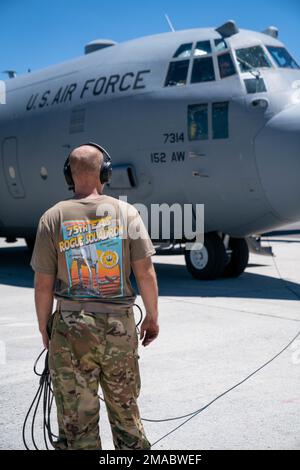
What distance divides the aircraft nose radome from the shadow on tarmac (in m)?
1.59

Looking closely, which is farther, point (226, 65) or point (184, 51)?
point (184, 51)

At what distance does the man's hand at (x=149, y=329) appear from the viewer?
3.70 meters

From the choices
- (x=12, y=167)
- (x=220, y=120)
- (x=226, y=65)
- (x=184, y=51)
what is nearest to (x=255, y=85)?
(x=226, y=65)

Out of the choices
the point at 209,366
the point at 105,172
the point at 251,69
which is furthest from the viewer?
the point at 251,69

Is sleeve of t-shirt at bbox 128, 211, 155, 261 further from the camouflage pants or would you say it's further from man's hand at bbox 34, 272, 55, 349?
man's hand at bbox 34, 272, 55, 349

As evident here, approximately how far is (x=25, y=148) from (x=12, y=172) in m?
0.79

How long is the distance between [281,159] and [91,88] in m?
4.65

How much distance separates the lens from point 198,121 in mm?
11562

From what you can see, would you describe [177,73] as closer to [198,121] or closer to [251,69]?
[198,121]

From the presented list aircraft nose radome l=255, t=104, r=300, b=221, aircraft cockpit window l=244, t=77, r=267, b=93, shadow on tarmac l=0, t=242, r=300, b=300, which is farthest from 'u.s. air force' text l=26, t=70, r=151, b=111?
shadow on tarmac l=0, t=242, r=300, b=300

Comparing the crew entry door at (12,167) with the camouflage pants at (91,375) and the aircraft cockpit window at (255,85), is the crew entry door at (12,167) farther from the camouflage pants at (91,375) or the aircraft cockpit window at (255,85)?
the camouflage pants at (91,375)

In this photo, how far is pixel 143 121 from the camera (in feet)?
39.6
